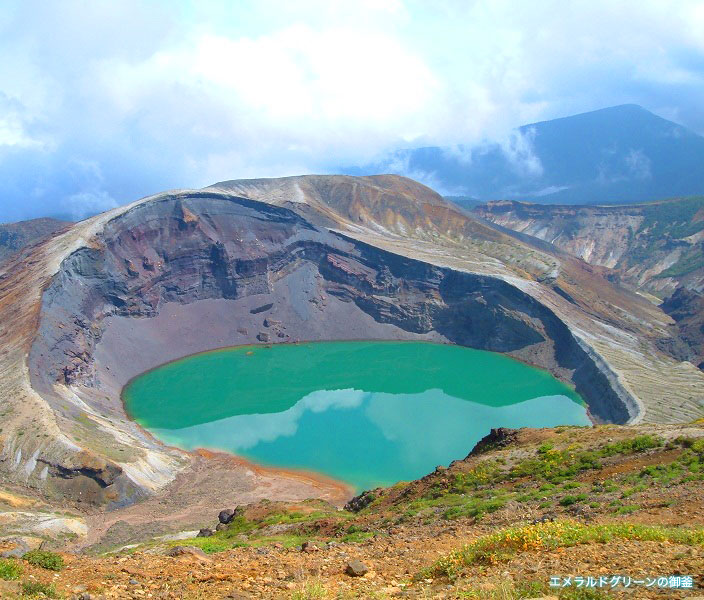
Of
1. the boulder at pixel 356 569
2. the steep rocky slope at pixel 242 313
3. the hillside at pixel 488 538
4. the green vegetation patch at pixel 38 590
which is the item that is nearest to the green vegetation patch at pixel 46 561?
the hillside at pixel 488 538

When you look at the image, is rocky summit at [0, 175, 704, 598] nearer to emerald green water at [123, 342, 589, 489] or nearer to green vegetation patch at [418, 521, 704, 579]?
green vegetation patch at [418, 521, 704, 579]

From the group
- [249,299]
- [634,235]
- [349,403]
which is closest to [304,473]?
[349,403]

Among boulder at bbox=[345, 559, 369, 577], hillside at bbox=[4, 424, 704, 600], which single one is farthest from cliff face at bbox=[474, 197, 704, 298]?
boulder at bbox=[345, 559, 369, 577]

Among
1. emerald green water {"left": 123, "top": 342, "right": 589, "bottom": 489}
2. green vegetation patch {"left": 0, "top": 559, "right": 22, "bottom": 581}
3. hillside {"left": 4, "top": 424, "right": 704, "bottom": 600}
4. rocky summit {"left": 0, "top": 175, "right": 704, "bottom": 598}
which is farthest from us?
emerald green water {"left": 123, "top": 342, "right": 589, "bottom": 489}

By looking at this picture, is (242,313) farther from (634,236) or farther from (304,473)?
(634,236)

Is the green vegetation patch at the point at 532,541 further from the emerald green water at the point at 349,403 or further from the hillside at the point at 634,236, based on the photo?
the hillside at the point at 634,236
